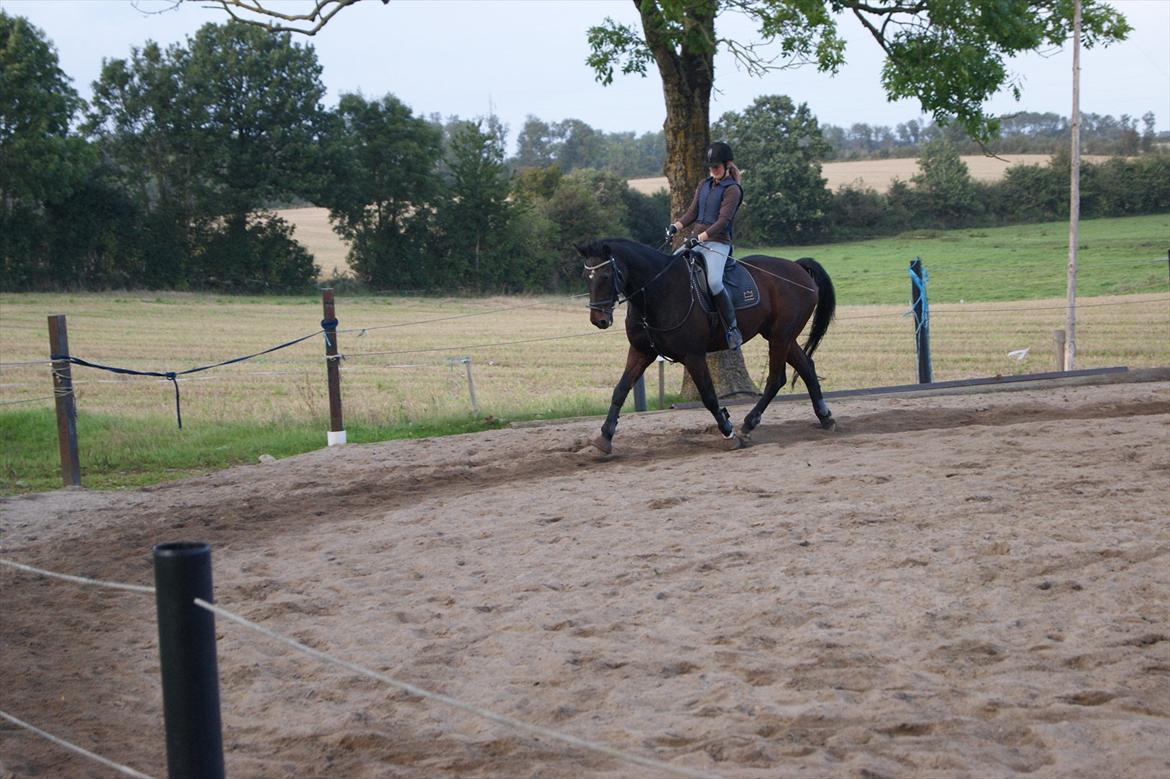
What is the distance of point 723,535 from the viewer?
310 inches

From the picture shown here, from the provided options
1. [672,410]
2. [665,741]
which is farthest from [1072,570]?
[672,410]

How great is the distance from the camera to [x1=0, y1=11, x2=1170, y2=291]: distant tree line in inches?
1865

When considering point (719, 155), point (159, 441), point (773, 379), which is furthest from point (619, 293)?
point (159, 441)

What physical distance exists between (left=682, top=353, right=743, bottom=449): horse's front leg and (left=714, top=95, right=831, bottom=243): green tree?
4327 centimetres

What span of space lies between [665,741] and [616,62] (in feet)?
42.6

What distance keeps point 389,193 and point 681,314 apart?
1762 inches

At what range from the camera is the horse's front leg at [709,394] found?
11484mm

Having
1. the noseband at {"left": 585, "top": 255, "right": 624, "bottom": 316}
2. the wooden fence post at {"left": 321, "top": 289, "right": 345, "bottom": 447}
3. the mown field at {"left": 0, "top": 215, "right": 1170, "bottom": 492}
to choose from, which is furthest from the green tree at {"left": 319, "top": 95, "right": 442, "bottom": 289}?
the noseband at {"left": 585, "top": 255, "right": 624, "bottom": 316}

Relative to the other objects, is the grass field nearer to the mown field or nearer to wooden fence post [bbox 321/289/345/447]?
the mown field

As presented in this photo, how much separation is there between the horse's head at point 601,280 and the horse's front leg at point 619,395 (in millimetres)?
872

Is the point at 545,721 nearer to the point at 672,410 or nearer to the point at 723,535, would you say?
the point at 723,535

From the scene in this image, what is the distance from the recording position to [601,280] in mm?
10891

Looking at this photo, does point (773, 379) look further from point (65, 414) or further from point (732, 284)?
point (65, 414)

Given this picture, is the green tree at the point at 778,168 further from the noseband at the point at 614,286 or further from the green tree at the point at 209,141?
the noseband at the point at 614,286
